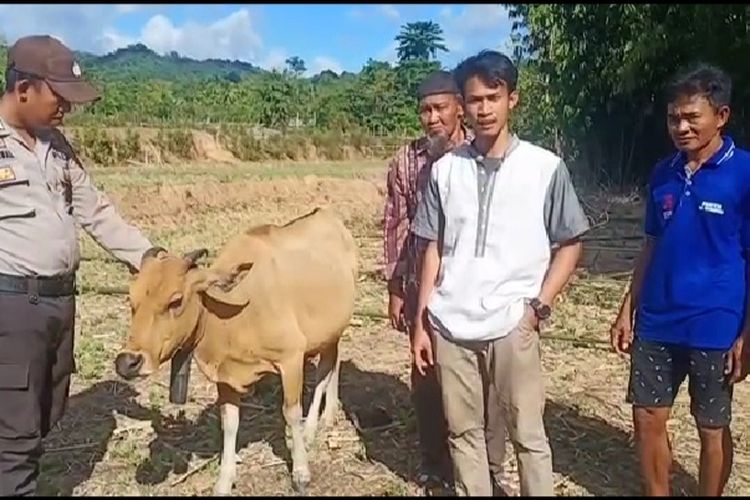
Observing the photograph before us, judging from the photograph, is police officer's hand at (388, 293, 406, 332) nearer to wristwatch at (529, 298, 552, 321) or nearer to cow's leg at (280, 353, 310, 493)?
cow's leg at (280, 353, 310, 493)

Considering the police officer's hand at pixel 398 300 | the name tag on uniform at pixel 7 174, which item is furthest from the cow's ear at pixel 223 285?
the name tag on uniform at pixel 7 174

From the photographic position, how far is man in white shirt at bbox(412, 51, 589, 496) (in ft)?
10.9

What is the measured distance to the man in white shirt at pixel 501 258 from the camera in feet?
10.9

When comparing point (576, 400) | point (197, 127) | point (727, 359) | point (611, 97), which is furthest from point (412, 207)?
point (197, 127)

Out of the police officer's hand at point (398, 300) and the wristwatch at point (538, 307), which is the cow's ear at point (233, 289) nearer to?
the police officer's hand at point (398, 300)

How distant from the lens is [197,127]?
33469 millimetres

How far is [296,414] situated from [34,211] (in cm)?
163

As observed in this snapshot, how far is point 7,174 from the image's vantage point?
146 inches

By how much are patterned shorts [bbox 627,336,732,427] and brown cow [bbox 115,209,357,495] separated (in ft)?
5.46

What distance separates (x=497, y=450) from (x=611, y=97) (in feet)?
50.6

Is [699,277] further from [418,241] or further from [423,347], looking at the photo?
[418,241]

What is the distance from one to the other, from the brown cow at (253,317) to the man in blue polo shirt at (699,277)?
5.64 feet

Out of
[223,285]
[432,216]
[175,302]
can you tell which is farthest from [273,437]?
[432,216]

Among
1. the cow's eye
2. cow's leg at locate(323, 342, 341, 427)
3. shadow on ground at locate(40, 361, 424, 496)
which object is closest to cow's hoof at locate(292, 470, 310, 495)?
shadow on ground at locate(40, 361, 424, 496)
